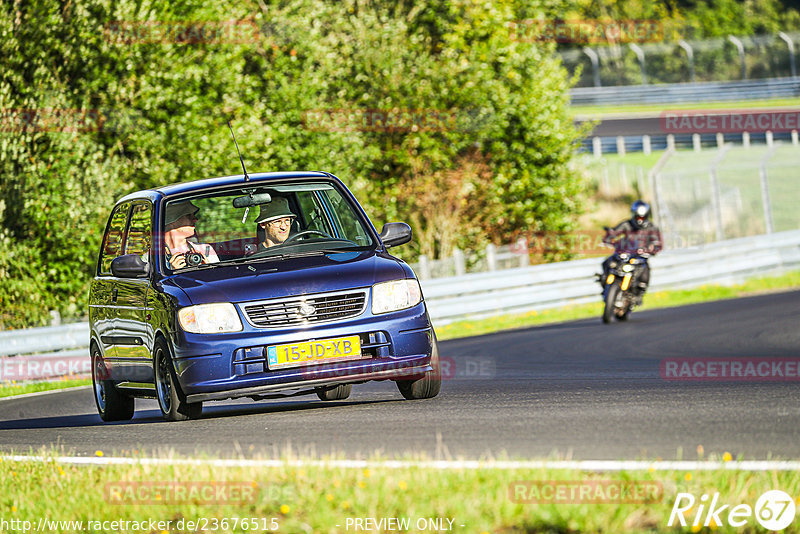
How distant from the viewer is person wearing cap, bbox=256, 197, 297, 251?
31.0 feet

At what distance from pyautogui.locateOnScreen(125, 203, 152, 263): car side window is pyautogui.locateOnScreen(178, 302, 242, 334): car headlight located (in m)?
1.19

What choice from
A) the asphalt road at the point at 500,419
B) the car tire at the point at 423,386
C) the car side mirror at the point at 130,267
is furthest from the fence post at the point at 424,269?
the car side mirror at the point at 130,267

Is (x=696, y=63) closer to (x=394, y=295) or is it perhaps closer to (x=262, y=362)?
(x=394, y=295)

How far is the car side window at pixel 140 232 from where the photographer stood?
9703mm

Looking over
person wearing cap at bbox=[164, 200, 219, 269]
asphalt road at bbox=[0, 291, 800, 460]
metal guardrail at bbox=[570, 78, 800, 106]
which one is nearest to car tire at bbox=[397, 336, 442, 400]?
asphalt road at bbox=[0, 291, 800, 460]

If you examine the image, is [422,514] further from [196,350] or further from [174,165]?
[174,165]

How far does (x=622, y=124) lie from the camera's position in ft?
171

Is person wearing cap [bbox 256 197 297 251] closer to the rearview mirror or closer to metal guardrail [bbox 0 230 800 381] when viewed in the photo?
the rearview mirror

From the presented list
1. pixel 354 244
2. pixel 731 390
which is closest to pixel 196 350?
pixel 354 244

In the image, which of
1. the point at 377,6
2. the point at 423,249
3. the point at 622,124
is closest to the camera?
the point at 423,249

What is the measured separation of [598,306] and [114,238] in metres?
→ 15.7

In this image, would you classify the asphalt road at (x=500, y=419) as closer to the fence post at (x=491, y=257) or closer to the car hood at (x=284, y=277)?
the car hood at (x=284, y=277)

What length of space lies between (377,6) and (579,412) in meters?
27.1

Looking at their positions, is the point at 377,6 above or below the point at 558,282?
above
